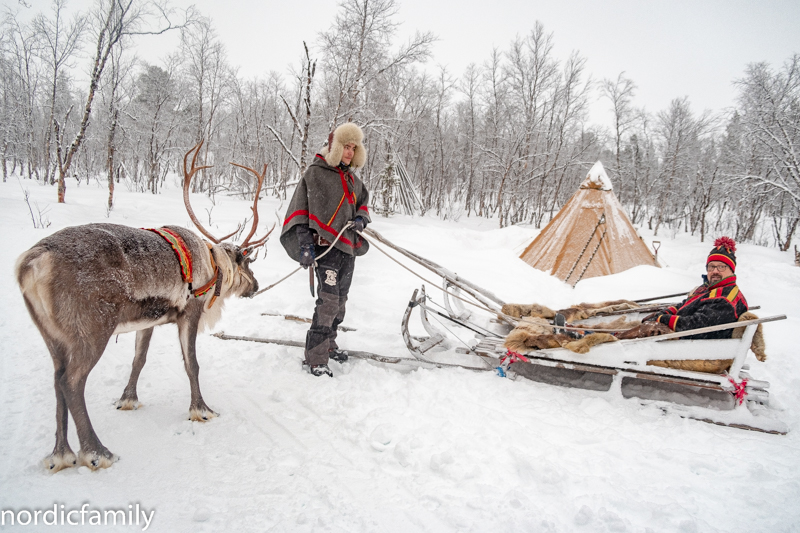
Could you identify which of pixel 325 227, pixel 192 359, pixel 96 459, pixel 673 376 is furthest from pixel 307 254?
pixel 673 376

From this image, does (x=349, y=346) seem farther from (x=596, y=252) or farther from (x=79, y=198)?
(x=79, y=198)

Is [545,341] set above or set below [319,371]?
above

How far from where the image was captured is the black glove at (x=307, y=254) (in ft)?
10.8

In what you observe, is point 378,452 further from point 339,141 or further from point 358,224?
point 339,141

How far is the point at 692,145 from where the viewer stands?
76.5 ft

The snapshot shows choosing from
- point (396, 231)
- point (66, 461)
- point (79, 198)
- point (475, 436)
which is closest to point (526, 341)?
point (475, 436)

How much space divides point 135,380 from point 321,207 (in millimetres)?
1923

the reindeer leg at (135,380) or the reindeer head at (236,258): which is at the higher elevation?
the reindeer head at (236,258)

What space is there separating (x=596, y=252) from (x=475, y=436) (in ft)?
23.8

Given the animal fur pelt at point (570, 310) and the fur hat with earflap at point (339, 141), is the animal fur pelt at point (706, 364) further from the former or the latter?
the fur hat with earflap at point (339, 141)

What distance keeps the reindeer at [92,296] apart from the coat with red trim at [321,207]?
98 centimetres

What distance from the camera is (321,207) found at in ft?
11.2

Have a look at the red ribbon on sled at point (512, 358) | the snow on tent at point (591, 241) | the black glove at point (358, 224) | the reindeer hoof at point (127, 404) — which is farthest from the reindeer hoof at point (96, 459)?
the snow on tent at point (591, 241)

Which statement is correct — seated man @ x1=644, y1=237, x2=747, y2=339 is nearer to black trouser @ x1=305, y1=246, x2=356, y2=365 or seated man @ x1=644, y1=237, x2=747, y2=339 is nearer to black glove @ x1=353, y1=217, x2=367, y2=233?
black glove @ x1=353, y1=217, x2=367, y2=233
